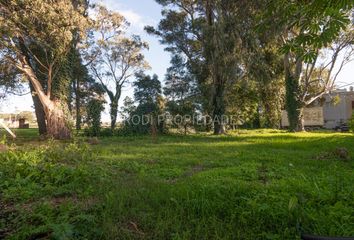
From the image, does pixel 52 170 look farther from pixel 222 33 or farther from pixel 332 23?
pixel 222 33

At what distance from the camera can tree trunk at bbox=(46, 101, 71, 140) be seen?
18359 millimetres

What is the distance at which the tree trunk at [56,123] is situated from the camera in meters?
18.4

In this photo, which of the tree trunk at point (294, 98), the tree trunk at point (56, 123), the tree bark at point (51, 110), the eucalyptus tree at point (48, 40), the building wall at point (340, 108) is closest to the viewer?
the eucalyptus tree at point (48, 40)

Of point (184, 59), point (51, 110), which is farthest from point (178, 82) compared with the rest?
point (51, 110)

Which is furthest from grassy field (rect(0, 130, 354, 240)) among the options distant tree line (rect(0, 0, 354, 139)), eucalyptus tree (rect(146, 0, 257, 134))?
eucalyptus tree (rect(146, 0, 257, 134))

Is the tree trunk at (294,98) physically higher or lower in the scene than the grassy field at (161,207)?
higher

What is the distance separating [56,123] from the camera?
18484 mm

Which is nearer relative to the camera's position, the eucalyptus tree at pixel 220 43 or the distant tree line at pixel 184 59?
the distant tree line at pixel 184 59

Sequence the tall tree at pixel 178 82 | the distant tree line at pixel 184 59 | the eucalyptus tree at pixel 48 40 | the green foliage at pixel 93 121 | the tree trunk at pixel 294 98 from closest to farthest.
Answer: the distant tree line at pixel 184 59
the eucalyptus tree at pixel 48 40
the green foliage at pixel 93 121
the tree trunk at pixel 294 98
the tall tree at pixel 178 82

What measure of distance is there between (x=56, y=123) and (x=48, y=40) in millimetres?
4553

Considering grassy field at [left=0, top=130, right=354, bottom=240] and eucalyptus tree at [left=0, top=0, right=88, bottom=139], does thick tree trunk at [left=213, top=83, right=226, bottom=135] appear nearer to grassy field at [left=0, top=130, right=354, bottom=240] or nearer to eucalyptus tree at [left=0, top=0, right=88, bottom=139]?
eucalyptus tree at [left=0, top=0, right=88, bottom=139]

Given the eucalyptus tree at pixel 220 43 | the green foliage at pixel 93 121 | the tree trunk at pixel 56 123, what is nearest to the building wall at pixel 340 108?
the eucalyptus tree at pixel 220 43

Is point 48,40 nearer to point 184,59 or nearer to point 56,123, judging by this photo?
point 56,123

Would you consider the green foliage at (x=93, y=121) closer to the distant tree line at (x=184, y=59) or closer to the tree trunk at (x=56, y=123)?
the distant tree line at (x=184, y=59)
